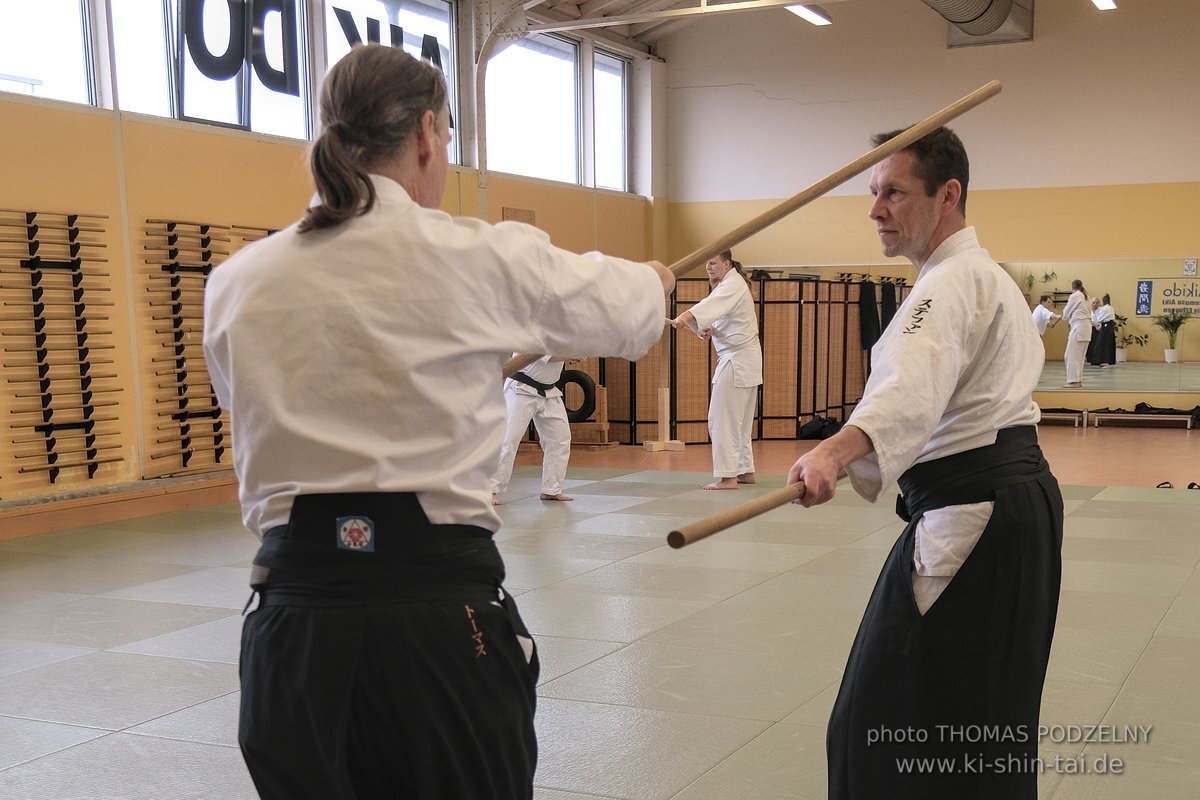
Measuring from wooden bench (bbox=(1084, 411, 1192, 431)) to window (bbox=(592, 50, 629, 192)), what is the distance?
6.67m

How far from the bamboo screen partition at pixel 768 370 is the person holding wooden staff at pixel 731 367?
118 inches

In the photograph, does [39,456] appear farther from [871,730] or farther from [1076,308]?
[1076,308]

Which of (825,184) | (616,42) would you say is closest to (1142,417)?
(616,42)

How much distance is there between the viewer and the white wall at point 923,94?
12719 mm

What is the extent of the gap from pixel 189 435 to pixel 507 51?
631cm

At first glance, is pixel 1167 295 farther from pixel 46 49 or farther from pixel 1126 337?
pixel 46 49

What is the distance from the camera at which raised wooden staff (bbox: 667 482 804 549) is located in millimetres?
1565

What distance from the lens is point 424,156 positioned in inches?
61.5

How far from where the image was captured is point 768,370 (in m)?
12.4

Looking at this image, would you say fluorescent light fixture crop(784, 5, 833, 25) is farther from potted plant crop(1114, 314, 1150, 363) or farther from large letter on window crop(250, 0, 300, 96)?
large letter on window crop(250, 0, 300, 96)

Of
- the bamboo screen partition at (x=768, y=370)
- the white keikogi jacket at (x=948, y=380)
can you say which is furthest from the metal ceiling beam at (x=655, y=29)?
the white keikogi jacket at (x=948, y=380)

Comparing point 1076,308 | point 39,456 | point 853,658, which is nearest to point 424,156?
point 853,658

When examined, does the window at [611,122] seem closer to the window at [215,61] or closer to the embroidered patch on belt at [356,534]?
the window at [215,61]

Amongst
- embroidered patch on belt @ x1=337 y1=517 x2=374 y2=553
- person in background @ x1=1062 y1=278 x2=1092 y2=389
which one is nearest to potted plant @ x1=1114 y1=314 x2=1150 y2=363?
person in background @ x1=1062 y1=278 x2=1092 y2=389
